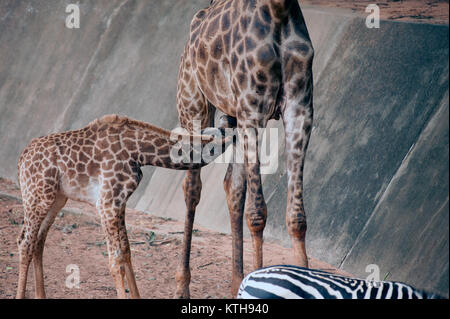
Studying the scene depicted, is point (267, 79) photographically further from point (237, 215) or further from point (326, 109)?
point (326, 109)

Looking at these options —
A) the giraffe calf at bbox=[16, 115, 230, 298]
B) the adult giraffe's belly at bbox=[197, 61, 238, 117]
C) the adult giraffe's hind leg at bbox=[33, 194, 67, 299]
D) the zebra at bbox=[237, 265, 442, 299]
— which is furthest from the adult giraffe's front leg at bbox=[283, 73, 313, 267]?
the adult giraffe's hind leg at bbox=[33, 194, 67, 299]

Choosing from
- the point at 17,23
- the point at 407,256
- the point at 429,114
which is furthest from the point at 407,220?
the point at 17,23

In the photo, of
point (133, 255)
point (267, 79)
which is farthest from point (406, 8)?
point (133, 255)

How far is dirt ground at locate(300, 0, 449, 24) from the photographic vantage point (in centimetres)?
637

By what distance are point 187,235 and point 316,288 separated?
254cm

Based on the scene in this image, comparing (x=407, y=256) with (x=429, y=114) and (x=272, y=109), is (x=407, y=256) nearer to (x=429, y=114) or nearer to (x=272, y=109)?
(x=429, y=114)

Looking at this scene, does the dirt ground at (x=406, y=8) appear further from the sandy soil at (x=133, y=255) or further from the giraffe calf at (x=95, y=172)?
the sandy soil at (x=133, y=255)

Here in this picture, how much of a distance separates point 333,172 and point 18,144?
6899 millimetres

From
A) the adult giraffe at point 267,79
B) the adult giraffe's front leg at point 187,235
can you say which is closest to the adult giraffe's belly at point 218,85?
the adult giraffe at point 267,79

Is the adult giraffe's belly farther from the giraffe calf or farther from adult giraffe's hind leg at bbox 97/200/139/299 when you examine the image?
adult giraffe's hind leg at bbox 97/200/139/299

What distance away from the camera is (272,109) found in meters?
5.61

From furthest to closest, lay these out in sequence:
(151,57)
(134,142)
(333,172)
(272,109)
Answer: (151,57) → (333,172) → (134,142) → (272,109)

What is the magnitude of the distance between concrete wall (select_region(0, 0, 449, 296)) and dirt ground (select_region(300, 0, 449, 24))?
382mm

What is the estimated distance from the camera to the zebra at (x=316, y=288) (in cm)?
442
